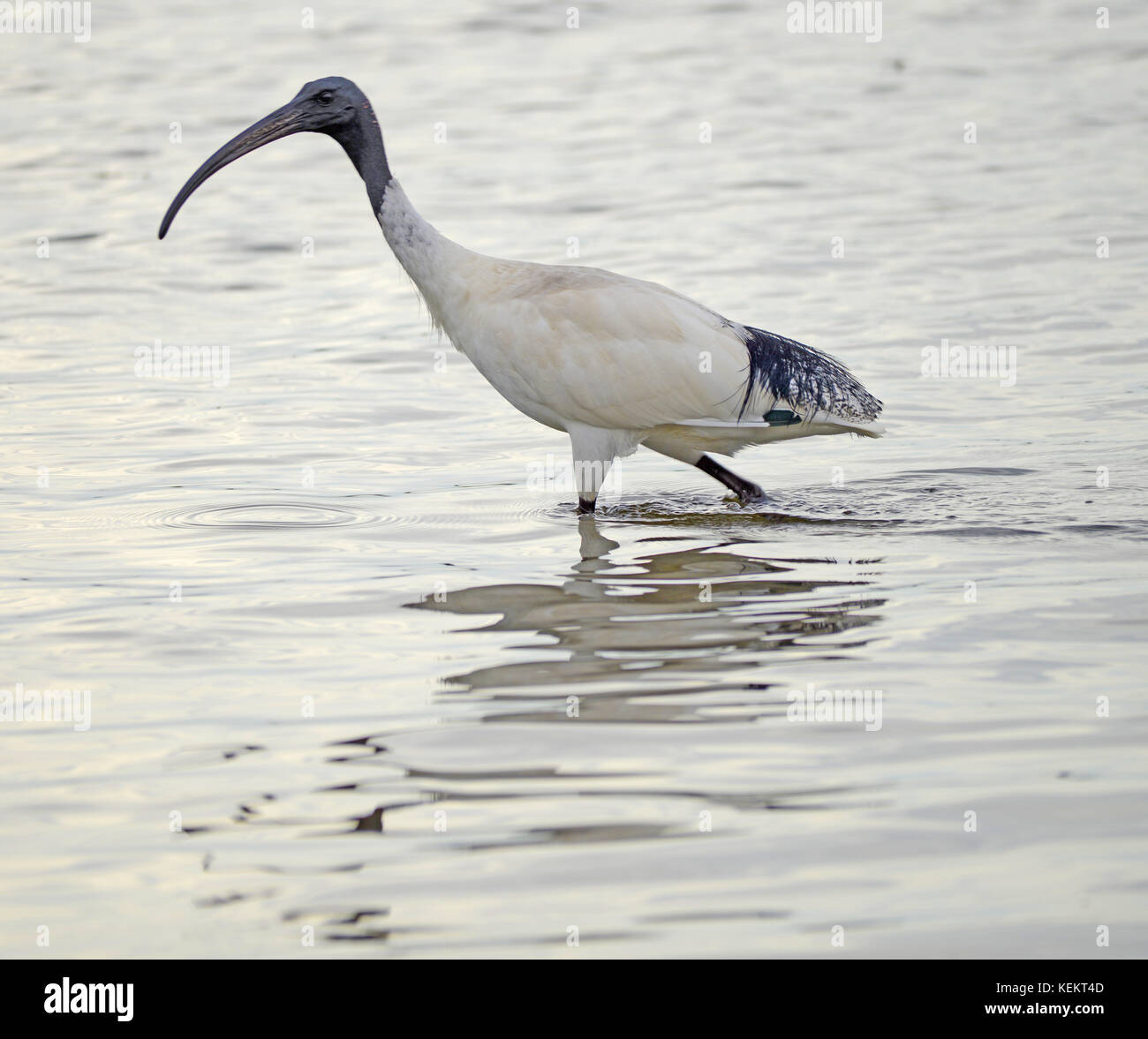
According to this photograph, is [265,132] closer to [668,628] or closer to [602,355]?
[602,355]

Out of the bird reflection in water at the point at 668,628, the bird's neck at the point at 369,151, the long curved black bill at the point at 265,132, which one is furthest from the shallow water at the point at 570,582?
the long curved black bill at the point at 265,132

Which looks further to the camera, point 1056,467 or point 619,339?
point 1056,467

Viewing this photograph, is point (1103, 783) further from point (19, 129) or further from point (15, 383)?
point (19, 129)

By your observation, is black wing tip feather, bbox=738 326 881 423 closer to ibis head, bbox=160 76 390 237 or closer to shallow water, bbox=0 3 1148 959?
shallow water, bbox=0 3 1148 959

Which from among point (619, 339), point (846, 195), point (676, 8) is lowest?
point (619, 339)

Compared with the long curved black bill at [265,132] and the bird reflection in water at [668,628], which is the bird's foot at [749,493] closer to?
the bird reflection in water at [668,628]

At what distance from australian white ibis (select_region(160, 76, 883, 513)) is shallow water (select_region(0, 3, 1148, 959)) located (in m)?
0.49

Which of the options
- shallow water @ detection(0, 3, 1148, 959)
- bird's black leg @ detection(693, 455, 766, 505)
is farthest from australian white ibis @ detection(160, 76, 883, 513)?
shallow water @ detection(0, 3, 1148, 959)

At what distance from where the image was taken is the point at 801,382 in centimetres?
852

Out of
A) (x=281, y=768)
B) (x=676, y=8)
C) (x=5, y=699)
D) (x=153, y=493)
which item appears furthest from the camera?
(x=676, y=8)

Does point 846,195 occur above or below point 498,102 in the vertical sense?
below

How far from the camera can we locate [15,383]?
11.9 m

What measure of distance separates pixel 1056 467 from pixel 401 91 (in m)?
14.4

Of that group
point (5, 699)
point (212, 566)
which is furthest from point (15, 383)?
point (5, 699)
